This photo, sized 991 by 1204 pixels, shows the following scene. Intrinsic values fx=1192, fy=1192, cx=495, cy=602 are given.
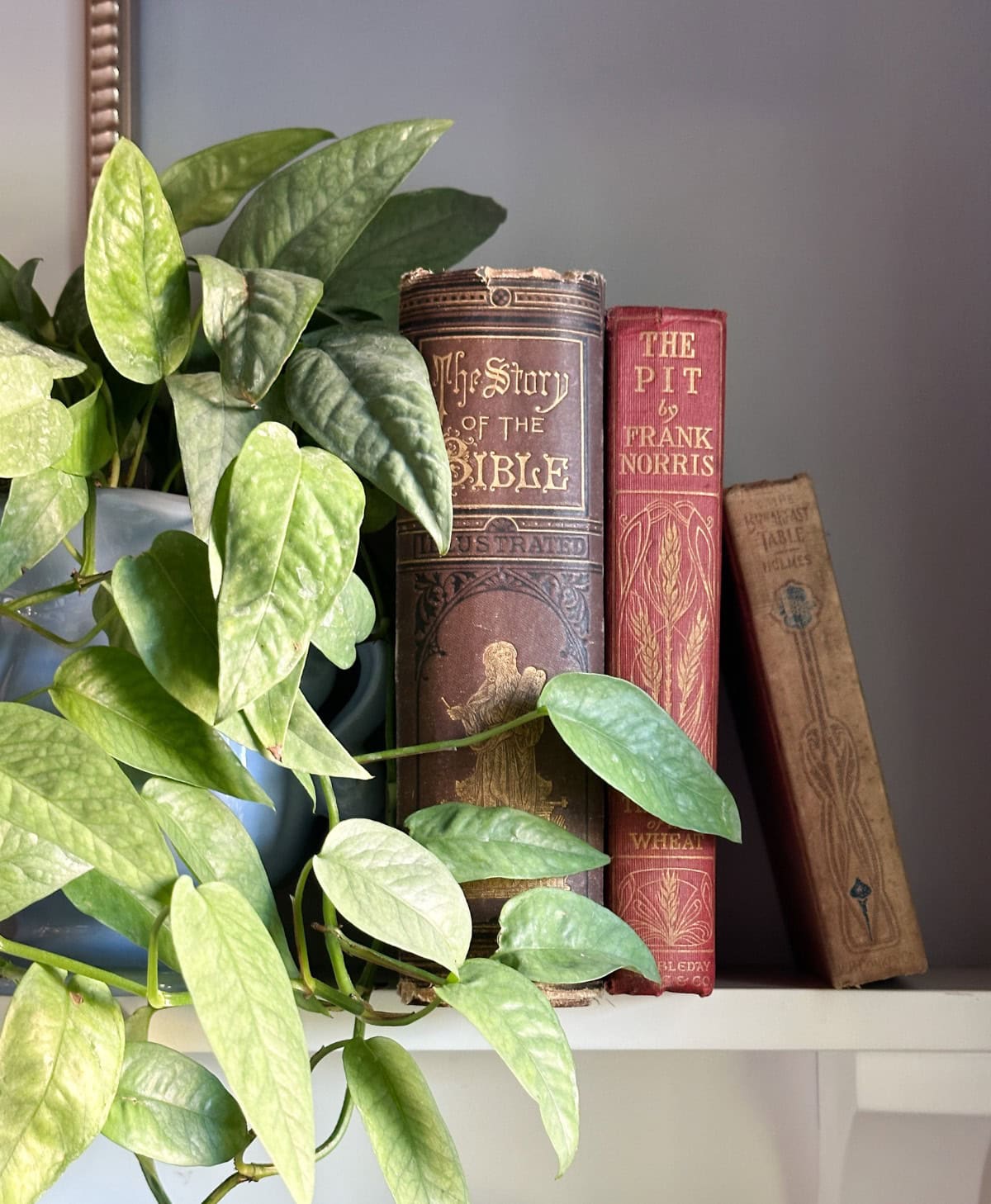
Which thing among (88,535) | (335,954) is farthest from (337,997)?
(88,535)

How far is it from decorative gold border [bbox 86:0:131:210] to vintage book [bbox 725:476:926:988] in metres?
0.49

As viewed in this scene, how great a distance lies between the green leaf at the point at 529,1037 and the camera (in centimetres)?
45

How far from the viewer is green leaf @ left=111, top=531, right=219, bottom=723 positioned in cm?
43

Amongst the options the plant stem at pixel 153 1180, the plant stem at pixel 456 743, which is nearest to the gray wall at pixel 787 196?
the plant stem at pixel 456 743

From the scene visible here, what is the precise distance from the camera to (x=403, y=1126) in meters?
0.48

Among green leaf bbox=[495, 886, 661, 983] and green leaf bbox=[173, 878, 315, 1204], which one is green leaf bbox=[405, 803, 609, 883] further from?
green leaf bbox=[173, 878, 315, 1204]

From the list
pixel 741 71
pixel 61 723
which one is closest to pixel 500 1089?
pixel 61 723

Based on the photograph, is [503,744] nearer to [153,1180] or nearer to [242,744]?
[242,744]

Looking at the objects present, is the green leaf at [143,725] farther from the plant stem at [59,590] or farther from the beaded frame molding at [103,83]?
the beaded frame molding at [103,83]

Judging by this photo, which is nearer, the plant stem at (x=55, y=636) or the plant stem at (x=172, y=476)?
the plant stem at (x=55, y=636)

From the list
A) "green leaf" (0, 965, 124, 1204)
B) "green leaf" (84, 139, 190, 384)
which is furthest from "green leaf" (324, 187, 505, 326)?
"green leaf" (0, 965, 124, 1204)

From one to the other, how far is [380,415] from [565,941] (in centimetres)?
24

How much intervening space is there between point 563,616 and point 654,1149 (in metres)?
0.39

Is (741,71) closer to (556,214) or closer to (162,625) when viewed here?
(556,214)
